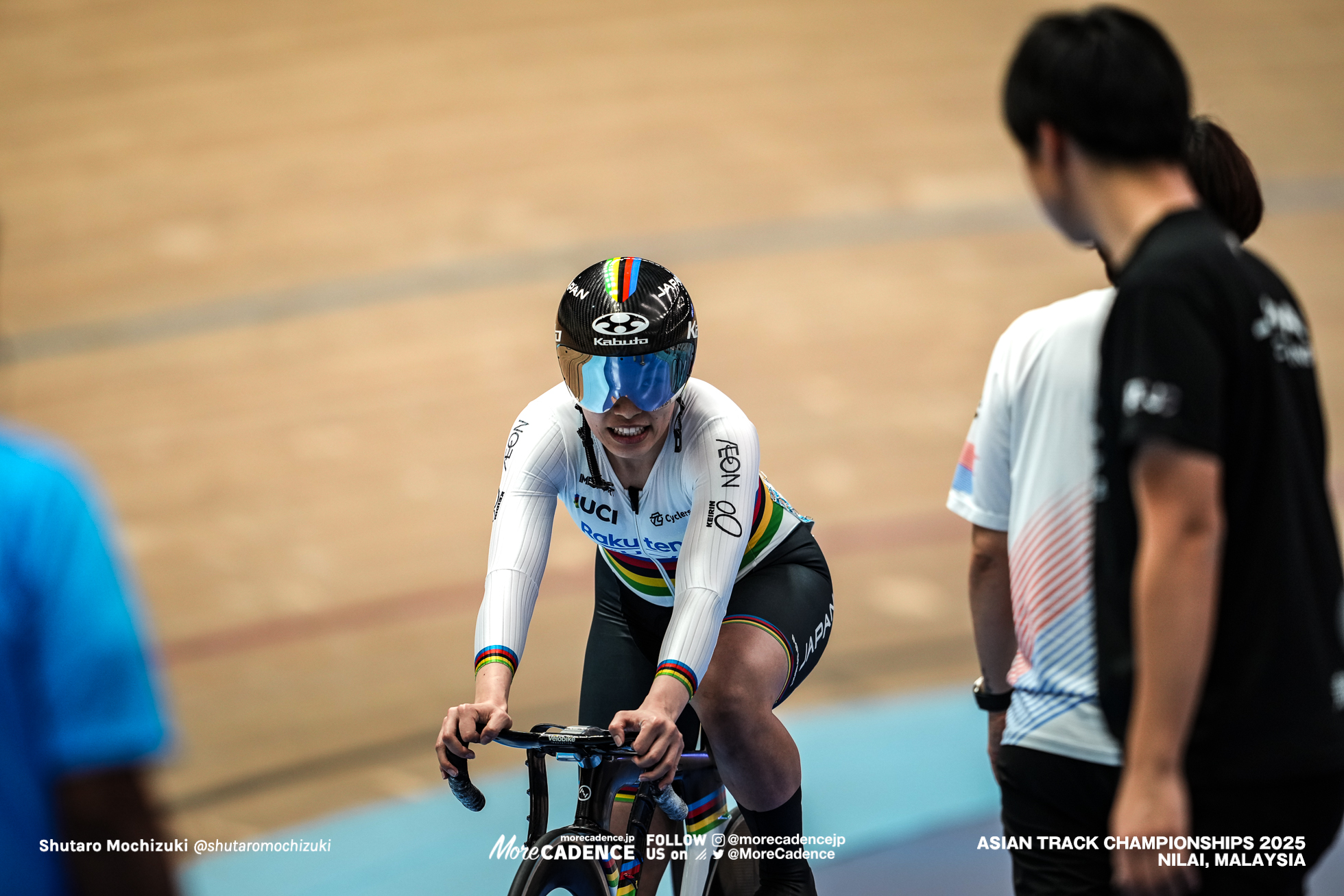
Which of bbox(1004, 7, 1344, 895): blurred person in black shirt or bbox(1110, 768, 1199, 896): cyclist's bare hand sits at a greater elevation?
bbox(1004, 7, 1344, 895): blurred person in black shirt

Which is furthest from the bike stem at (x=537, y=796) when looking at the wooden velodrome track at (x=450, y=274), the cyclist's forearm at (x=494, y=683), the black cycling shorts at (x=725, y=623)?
the wooden velodrome track at (x=450, y=274)

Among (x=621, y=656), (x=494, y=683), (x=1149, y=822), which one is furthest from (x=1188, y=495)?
(x=621, y=656)

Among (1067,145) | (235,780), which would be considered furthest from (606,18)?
(1067,145)

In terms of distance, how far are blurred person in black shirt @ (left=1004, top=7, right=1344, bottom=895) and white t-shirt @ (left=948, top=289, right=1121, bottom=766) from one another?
258 millimetres

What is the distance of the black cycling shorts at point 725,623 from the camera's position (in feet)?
8.22

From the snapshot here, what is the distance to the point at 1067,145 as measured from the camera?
1.32m

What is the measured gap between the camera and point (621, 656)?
8.77 feet

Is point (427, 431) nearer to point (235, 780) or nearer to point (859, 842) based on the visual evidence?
point (235, 780)

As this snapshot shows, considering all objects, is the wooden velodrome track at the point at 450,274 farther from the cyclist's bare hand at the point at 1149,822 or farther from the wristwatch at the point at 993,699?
the cyclist's bare hand at the point at 1149,822

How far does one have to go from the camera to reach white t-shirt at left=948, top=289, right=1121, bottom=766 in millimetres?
1643

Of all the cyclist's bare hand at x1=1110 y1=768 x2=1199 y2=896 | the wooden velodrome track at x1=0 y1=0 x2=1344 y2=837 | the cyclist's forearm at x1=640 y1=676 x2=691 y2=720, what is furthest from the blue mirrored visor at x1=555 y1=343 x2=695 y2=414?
the wooden velodrome track at x1=0 y1=0 x2=1344 y2=837

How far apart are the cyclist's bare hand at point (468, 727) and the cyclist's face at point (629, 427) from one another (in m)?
0.52

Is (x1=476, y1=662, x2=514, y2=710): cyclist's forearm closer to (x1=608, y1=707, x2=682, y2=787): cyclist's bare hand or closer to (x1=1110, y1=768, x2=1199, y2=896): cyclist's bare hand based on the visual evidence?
(x1=608, y1=707, x2=682, y2=787): cyclist's bare hand

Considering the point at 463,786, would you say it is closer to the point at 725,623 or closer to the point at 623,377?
the point at 725,623
